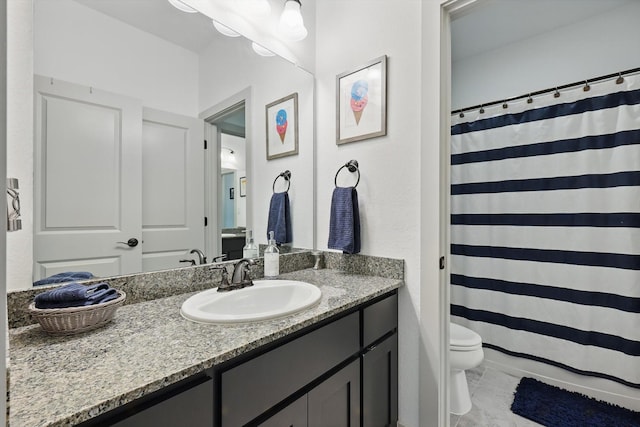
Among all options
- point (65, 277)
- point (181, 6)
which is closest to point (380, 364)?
point (65, 277)

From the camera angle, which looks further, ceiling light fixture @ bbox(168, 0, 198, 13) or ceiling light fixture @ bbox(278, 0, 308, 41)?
ceiling light fixture @ bbox(278, 0, 308, 41)

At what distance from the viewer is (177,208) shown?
1.25 meters

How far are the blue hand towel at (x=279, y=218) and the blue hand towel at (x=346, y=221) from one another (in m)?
0.30

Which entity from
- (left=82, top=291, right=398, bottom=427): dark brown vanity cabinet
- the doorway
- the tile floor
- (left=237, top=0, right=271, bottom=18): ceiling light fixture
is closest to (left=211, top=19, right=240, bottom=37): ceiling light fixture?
(left=237, top=0, right=271, bottom=18): ceiling light fixture

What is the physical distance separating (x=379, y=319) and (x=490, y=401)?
112 centimetres

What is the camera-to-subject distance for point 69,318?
76cm

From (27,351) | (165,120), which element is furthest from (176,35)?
(27,351)

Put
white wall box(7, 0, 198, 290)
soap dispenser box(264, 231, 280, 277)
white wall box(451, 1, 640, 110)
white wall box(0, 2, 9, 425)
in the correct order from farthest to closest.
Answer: white wall box(451, 1, 640, 110) < soap dispenser box(264, 231, 280, 277) < white wall box(7, 0, 198, 290) < white wall box(0, 2, 9, 425)

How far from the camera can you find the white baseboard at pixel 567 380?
171 centimetres

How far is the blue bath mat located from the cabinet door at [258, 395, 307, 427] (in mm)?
1465

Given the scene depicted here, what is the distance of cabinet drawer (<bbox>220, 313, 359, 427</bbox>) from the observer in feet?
2.43

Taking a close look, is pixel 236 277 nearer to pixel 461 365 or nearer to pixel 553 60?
pixel 461 365

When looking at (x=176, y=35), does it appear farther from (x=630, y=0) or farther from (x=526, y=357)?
(x=526, y=357)

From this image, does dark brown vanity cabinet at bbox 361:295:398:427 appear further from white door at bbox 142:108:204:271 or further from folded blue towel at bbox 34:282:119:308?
folded blue towel at bbox 34:282:119:308
